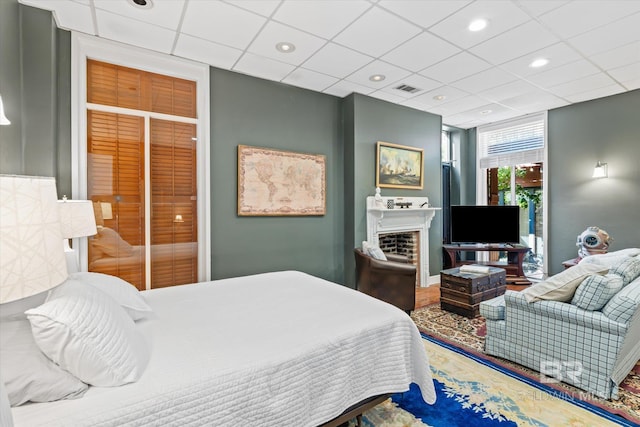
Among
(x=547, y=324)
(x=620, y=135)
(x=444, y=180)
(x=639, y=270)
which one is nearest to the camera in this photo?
(x=547, y=324)

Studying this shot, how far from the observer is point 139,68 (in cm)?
324

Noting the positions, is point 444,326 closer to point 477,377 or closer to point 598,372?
point 477,377

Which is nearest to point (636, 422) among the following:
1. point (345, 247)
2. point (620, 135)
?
point (345, 247)

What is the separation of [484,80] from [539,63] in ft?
1.96

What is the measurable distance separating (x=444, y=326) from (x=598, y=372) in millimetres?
1402

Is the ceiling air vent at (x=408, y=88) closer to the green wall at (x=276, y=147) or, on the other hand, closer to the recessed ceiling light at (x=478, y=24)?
the green wall at (x=276, y=147)

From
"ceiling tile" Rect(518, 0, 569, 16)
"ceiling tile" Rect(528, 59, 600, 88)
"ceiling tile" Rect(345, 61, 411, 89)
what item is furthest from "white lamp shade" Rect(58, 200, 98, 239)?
"ceiling tile" Rect(528, 59, 600, 88)

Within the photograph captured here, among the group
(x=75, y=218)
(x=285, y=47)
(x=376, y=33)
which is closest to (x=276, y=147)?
(x=285, y=47)

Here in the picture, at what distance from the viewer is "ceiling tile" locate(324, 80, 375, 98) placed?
4111mm

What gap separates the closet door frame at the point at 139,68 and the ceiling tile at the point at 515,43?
9.87ft

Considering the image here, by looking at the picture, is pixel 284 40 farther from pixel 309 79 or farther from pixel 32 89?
pixel 32 89

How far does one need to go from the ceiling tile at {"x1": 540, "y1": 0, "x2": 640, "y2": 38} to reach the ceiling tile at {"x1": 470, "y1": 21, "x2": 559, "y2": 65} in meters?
→ 0.10

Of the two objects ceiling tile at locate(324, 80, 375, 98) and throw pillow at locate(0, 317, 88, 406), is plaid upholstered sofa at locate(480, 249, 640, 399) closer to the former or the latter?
throw pillow at locate(0, 317, 88, 406)

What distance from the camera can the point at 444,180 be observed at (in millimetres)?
6547
